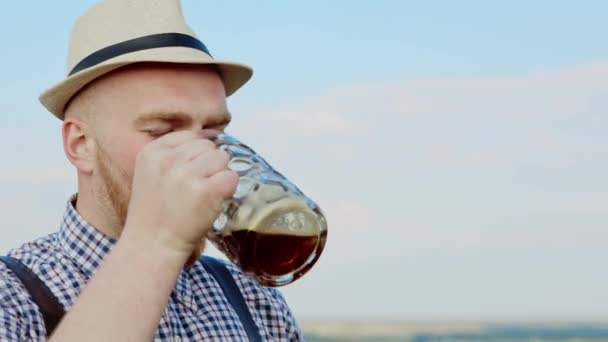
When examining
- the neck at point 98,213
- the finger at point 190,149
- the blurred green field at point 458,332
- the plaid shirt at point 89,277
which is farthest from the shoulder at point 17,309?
the blurred green field at point 458,332

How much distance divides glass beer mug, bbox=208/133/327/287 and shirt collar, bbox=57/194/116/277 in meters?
0.49

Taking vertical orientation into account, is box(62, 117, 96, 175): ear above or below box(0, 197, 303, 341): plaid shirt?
above

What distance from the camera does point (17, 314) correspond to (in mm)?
2947

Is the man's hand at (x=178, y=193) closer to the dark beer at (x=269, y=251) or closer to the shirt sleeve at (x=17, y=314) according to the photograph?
the dark beer at (x=269, y=251)

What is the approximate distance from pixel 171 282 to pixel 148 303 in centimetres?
7

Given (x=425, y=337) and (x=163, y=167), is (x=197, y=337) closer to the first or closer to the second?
(x=163, y=167)

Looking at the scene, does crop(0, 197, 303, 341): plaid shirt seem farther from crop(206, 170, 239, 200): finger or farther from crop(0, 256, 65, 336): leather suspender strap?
crop(206, 170, 239, 200): finger

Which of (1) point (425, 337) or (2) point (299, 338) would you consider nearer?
(2) point (299, 338)

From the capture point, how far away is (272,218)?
2.80m

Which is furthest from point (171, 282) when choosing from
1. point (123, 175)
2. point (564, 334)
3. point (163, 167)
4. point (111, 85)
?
point (564, 334)

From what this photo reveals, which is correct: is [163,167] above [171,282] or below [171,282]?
above

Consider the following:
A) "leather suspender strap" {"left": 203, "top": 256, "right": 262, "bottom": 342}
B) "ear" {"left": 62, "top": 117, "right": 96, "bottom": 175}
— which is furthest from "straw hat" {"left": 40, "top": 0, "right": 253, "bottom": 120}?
"leather suspender strap" {"left": 203, "top": 256, "right": 262, "bottom": 342}

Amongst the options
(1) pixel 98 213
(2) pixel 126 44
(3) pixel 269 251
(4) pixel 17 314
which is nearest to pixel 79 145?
(1) pixel 98 213

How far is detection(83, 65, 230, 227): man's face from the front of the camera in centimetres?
310
